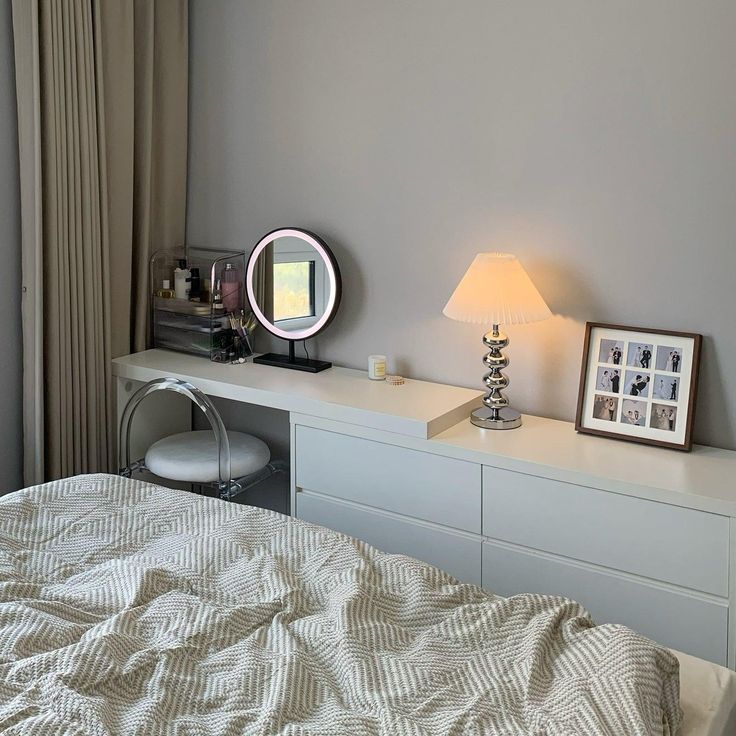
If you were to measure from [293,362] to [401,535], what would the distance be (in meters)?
0.78

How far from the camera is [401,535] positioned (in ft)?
8.49

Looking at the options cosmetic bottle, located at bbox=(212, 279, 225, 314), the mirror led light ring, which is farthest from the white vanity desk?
cosmetic bottle, located at bbox=(212, 279, 225, 314)

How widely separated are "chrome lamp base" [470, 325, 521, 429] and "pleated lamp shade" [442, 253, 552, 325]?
0.42 feet

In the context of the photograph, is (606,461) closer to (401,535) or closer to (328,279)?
(401,535)

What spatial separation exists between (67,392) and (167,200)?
2.65 feet

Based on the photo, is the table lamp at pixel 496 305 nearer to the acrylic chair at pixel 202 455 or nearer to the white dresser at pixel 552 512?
the white dresser at pixel 552 512

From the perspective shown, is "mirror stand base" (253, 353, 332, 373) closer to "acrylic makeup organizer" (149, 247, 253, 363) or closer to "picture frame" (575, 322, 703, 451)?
"acrylic makeup organizer" (149, 247, 253, 363)

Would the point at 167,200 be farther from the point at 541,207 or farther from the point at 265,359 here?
the point at 541,207

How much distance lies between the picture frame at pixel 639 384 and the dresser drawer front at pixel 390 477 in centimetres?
40

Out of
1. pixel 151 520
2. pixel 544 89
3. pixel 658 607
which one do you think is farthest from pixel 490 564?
pixel 544 89

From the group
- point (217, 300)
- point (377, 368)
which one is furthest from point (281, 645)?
point (217, 300)

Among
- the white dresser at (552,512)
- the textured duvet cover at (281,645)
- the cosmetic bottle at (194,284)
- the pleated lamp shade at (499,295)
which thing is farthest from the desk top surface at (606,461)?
the cosmetic bottle at (194,284)

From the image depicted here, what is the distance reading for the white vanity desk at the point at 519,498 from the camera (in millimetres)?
2113

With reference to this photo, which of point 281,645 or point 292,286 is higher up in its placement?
point 292,286
